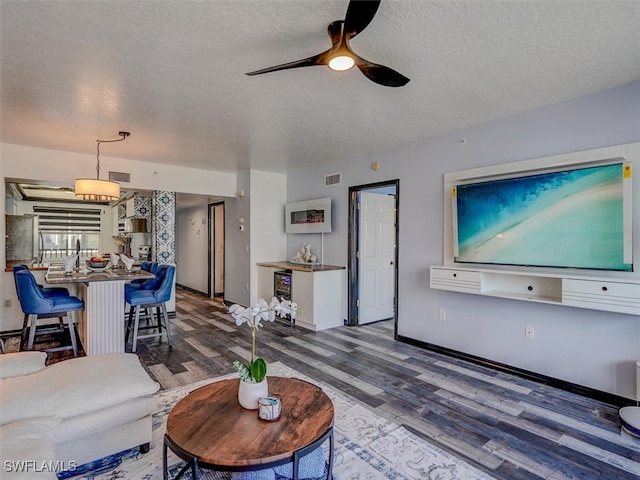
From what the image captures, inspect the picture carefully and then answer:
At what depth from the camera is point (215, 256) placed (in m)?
8.12

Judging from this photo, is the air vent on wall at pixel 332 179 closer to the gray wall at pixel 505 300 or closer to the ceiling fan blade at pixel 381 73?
the gray wall at pixel 505 300

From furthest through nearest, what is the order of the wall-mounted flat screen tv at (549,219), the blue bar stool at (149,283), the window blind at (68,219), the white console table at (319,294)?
the window blind at (68,219), the white console table at (319,294), the blue bar stool at (149,283), the wall-mounted flat screen tv at (549,219)

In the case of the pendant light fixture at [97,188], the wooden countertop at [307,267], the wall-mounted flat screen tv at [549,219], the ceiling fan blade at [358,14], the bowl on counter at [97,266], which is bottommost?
→ the wooden countertop at [307,267]

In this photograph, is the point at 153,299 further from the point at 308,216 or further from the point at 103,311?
the point at 308,216

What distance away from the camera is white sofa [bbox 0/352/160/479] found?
5.41 feet

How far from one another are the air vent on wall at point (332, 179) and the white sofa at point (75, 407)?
4074 mm

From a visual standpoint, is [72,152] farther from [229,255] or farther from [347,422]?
[347,422]

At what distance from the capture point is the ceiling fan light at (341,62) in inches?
78.4

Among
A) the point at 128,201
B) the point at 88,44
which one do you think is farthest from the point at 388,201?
the point at 128,201

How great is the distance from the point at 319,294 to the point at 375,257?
1155mm

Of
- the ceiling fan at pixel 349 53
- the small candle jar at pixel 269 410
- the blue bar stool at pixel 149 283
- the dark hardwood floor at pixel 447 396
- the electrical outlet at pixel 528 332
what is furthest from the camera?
the blue bar stool at pixel 149 283

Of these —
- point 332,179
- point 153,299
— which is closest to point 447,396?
point 153,299

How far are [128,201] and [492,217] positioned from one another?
718 centimetres

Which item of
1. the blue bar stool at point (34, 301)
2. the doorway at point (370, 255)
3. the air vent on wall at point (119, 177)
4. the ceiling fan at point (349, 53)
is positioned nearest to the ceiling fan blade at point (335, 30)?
the ceiling fan at point (349, 53)
